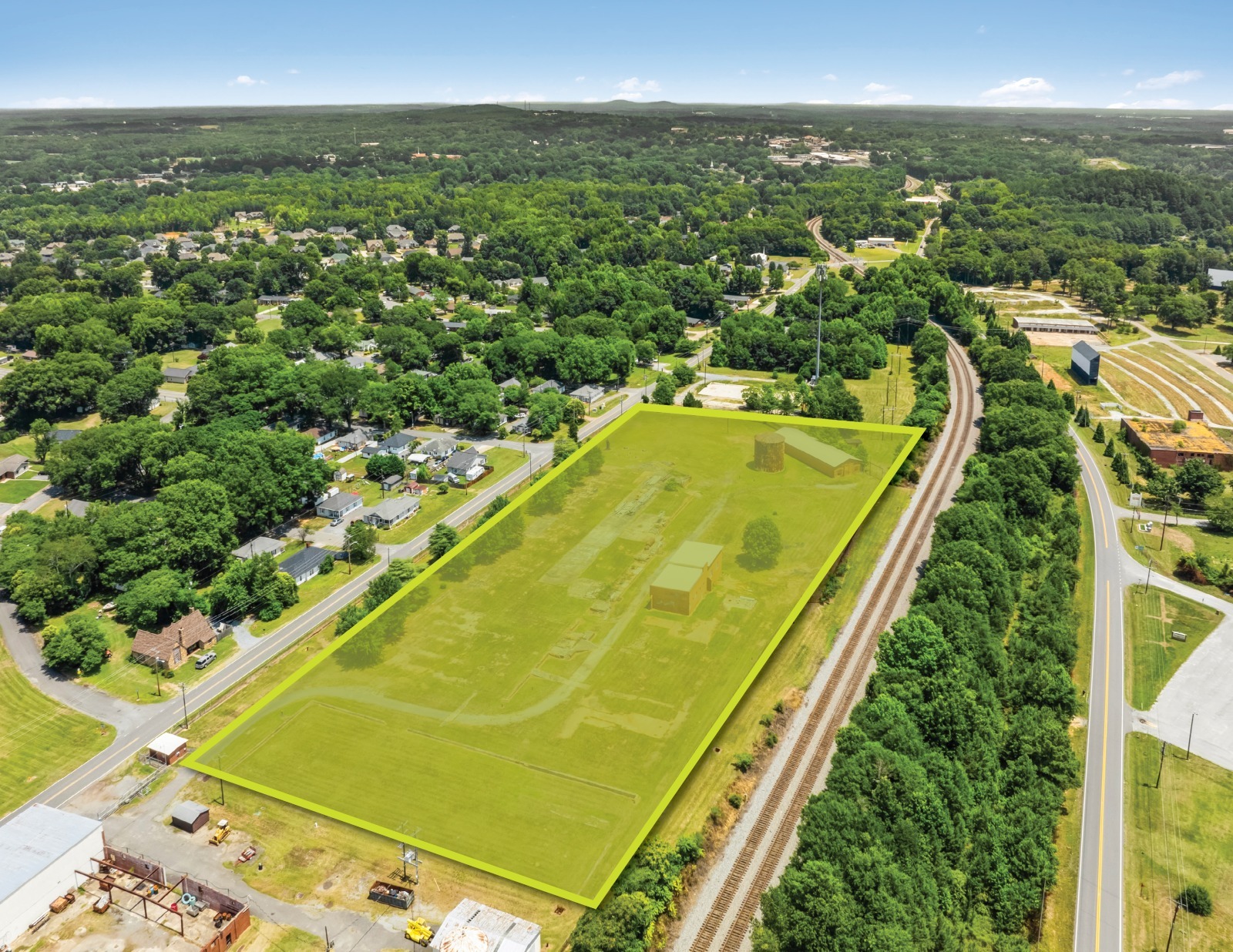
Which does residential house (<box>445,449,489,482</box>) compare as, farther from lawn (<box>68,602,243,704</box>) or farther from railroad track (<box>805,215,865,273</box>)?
railroad track (<box>805,215,865,273</box>)

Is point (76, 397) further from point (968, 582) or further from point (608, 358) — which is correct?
point (968, 582)

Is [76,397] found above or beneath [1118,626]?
above

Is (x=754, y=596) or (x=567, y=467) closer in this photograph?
(x=754, y=596)

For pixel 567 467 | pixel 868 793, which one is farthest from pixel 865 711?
pixel 567 467

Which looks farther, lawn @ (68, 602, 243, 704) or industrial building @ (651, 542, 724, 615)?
lawn @ (68, 602, 243, 704)

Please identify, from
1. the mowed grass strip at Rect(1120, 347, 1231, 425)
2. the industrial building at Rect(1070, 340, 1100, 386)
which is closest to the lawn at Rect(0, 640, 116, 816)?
the mowed grass strip at Rect(1120, 347, 1231, 425)

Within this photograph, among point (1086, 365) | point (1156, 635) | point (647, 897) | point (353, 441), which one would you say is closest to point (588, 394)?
point (353, 441)
